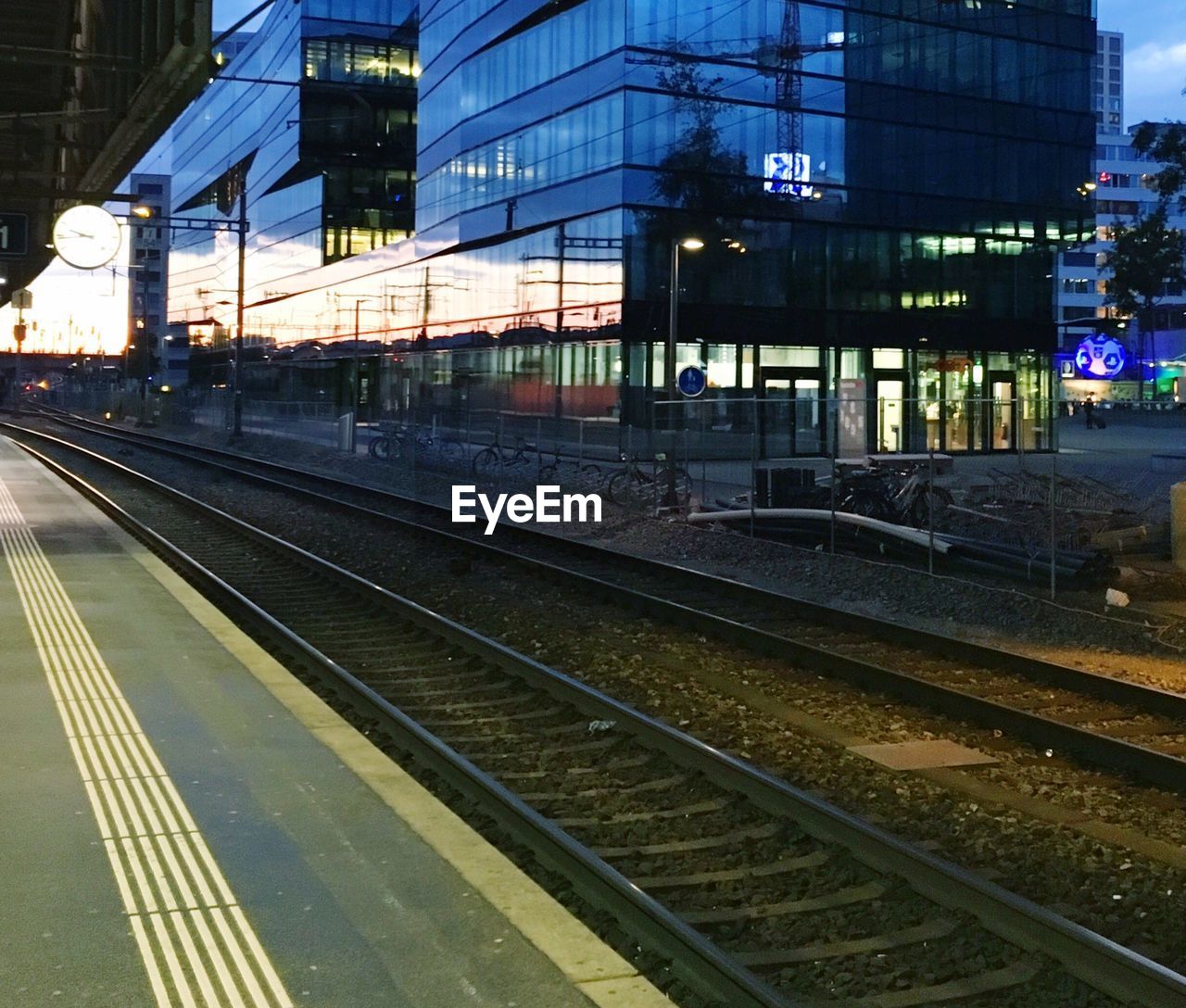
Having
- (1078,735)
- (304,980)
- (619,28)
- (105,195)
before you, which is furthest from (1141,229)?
(304,980)

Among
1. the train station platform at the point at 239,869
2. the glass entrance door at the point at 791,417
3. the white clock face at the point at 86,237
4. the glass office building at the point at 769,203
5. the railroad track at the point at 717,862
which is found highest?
the glass office building at the point at 769,203

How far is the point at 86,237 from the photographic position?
16.5m

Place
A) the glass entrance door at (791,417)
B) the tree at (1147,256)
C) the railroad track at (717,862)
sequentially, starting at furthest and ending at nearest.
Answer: the tree at (1147,256) < the glass entrance door at (791,417) < the railroad track at (717,862)

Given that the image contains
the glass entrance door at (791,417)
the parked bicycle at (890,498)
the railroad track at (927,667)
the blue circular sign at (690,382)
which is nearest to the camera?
the railroad track at (927,667)

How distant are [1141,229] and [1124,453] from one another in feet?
134

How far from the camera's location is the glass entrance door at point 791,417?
111ft

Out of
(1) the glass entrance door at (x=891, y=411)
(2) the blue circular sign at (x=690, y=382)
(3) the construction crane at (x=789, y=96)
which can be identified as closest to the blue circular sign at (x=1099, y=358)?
(1) the glass entrance door at (x=891, y=411)

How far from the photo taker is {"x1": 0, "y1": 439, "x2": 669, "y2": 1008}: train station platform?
15.3 feet

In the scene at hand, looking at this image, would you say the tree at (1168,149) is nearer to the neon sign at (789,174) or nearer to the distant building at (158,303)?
the neon sign at (789,174)

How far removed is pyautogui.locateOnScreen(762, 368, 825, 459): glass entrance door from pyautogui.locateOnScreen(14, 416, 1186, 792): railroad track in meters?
14.6

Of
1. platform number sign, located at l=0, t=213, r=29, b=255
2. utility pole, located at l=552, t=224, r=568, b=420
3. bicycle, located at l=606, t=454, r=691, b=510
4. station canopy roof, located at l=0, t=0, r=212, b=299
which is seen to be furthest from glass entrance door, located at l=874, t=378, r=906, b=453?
platform number sign, located at l=0, t=213, r=29, b=255

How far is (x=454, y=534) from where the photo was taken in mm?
21594

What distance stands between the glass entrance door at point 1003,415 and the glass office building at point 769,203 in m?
0.13

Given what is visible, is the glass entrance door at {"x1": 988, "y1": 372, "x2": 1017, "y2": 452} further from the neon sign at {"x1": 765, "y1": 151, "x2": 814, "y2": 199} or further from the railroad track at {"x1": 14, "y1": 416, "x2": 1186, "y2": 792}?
the railroad track at {"x1": 14, "y1": 416, "x2": 1186, "y2": 792}
